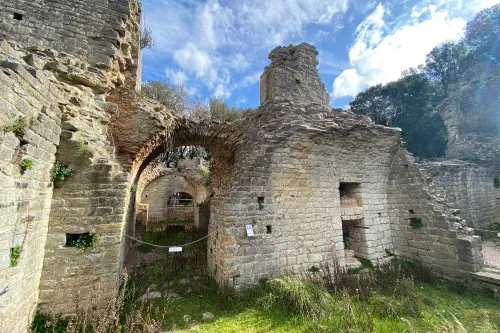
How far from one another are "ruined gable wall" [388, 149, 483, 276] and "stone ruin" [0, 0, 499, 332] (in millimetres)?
34

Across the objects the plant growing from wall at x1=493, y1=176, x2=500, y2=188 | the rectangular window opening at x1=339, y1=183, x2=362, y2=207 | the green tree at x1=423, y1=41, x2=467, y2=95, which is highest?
the green tree at x1=423, y1=41, x2=467, y2=95

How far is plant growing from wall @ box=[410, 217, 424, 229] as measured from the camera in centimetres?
747

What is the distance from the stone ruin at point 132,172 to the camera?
3.42m

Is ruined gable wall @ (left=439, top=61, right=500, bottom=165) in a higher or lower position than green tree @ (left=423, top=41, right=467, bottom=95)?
lower

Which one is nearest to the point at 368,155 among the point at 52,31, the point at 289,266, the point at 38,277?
the point at 289,266

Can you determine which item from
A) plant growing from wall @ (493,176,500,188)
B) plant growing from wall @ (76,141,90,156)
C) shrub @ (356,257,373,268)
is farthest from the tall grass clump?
plant growing from wall @ (493,176,500,188)

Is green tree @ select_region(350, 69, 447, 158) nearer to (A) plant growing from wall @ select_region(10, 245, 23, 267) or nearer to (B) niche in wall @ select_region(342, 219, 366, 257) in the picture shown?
(B) niche in wall @ select_region(342, 219, 366, 257)

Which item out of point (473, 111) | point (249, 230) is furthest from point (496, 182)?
point (249, 230)

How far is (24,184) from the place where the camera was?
3182 millimetres

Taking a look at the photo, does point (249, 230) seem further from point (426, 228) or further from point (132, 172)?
point (426, 228)

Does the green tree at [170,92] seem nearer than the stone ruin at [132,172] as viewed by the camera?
No

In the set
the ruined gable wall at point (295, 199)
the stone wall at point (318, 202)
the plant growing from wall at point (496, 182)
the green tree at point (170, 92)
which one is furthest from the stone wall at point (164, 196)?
the plant growing from wall at point (496, 182)

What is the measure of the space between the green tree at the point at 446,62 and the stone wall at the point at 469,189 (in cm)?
1169

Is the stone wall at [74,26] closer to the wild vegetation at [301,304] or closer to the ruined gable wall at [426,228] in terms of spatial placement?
the wild vegetation at [301,304]
